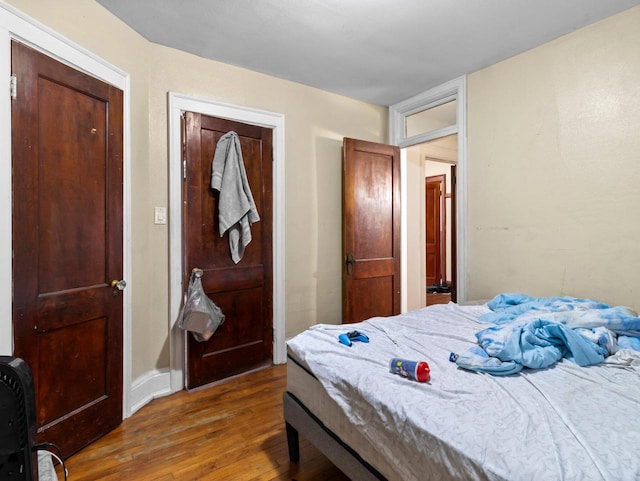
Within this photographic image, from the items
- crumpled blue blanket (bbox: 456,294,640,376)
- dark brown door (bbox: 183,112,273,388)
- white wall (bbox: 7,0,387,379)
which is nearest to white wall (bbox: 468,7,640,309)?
crumpled blue blanket (bbox: 456,294,640,376)

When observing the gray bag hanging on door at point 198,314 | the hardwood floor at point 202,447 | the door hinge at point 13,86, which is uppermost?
the door hinge at point 13,86

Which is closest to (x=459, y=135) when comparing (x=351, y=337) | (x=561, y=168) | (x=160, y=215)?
(x=561, y=168)

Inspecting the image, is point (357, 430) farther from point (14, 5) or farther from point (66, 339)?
point (14, 5)

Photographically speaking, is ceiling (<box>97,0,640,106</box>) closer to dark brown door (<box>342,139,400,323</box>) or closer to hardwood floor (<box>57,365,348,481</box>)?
dark brown door (<box>342,139,400,323</box>)

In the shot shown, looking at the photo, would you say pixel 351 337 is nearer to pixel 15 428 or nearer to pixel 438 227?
pixel 15 428

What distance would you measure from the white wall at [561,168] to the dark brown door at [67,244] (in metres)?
2.75

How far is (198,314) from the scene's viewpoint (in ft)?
8.04

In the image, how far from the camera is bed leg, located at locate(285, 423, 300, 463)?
171 centimetres

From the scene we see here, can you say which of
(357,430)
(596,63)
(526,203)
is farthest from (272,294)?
(596,63)

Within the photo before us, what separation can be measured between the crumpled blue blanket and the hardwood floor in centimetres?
92

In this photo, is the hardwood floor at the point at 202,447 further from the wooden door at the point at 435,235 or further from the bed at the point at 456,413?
the wooden door at the point at 435,235

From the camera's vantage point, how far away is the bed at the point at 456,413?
2.68 ft

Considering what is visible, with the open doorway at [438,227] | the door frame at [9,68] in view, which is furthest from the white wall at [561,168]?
the open doorway at [438,227]

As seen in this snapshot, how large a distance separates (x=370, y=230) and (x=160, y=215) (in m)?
1.91
